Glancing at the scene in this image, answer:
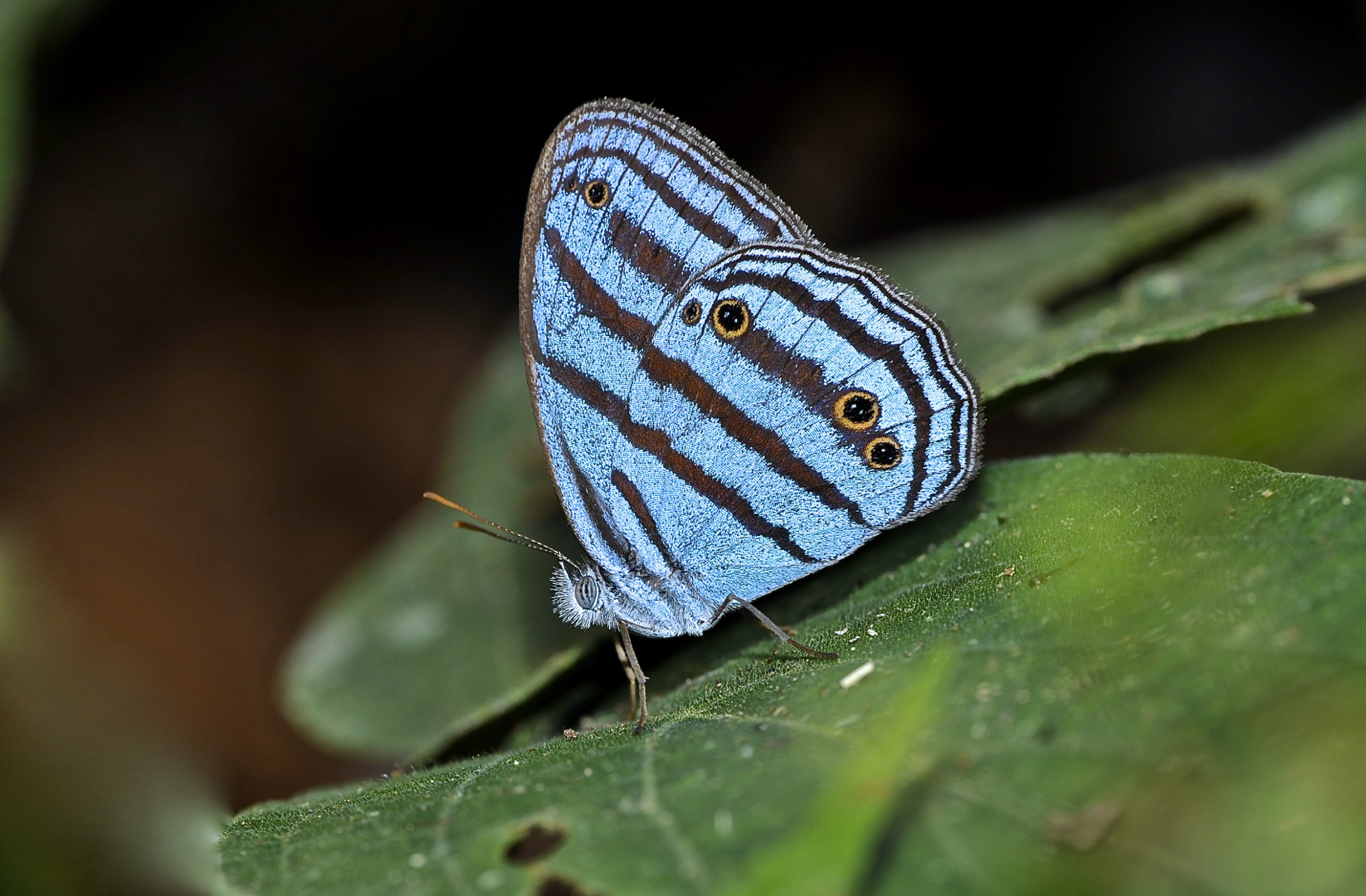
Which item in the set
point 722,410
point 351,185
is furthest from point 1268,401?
point 351,185

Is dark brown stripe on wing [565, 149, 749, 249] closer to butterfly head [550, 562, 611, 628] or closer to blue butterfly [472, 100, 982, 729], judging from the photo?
blue butterfly [472, 100, 982, 729]

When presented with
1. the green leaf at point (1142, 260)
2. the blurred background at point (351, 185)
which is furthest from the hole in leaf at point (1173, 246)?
the blurred background at point (351, 185)

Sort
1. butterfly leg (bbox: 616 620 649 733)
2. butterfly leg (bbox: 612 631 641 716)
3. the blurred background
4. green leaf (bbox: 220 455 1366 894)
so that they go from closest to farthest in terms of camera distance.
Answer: green leaf (bbox: 220 455 1366 894)
butterfly leg (bbox: 616 620 649 733)
butterfly leg (bbox: 612 631 641 716)
the blurred background

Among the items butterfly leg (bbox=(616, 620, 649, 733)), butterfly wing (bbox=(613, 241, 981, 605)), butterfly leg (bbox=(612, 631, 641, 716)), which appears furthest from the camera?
butterfly leg (bbox=(612, 631, 641, 716))

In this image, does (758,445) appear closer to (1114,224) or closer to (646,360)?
(646,360)

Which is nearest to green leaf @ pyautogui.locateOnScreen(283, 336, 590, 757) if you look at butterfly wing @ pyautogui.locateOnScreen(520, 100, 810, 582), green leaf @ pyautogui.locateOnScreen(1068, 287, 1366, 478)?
butterfly wing @ pyautogui.locateOnScreen(520, 100, 810, 582)

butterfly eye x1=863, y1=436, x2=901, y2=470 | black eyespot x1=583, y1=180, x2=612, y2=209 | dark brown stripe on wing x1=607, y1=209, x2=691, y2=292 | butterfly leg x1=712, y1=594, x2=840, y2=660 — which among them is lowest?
butterfly leg x1=712, y1=594, x2=840, y2=660

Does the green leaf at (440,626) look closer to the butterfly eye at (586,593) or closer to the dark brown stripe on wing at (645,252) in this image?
the butterfly eye at (586,593)
